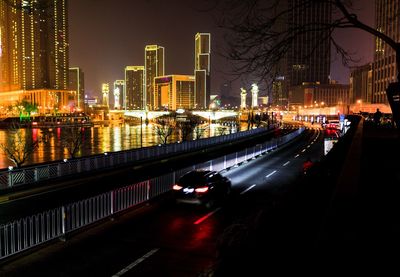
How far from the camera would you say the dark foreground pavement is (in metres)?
3.19

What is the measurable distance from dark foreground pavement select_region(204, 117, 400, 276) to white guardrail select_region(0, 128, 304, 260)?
8484mm

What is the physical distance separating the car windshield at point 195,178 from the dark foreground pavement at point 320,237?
11388 millimetres

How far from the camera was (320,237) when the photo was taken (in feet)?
10.9

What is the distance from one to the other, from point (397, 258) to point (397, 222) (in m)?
1.73

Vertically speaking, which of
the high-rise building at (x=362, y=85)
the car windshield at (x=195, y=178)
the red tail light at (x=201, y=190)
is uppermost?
the high-rise building at (x=362, y=85)

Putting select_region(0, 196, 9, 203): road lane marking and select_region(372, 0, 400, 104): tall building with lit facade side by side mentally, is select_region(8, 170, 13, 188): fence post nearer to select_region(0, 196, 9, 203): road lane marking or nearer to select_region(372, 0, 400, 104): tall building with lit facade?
select_region(0, 196, 9, 203): road lane marking

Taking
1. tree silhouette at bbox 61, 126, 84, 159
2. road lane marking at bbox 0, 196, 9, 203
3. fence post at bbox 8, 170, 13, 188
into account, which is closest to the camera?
road lane marking at bbox 0, 196, 9, 203

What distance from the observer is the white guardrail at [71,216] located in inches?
460

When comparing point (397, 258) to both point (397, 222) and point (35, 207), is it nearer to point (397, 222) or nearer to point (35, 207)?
point (397, 222)

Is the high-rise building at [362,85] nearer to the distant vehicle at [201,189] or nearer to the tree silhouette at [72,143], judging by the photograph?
the tree silhouette at [72,143]

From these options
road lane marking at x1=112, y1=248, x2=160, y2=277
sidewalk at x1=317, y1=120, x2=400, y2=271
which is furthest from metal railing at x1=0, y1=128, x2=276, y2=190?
sidewalk at x1=317, y1=120, x2=400, y2=271

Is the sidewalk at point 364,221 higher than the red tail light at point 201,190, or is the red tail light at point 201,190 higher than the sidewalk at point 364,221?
the sidewalk at point 364,221

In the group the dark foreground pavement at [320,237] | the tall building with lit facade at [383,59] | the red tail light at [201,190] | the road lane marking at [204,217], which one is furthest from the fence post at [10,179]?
the tall building with lit facade at [383,59]

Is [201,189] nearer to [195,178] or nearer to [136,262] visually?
[195,178]
